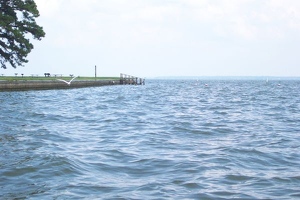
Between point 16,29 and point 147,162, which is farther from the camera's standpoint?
point 16,29

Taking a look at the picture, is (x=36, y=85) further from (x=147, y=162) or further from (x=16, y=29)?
(x=147, y=162)

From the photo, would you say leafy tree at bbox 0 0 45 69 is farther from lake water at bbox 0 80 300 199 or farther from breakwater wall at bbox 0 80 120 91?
lake water at bbox 0 80 300 199

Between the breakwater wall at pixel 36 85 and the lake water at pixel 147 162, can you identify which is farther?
the breakwater wall at pixel 36 85

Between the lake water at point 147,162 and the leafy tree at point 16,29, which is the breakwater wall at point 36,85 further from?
the lake water at point 147,162

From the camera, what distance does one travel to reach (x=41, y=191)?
21.2ft

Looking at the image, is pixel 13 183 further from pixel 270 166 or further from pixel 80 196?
pixel 270 166

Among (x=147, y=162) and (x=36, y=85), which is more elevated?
(x=36, y=85)

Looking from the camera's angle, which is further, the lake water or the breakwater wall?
the breakwater wall

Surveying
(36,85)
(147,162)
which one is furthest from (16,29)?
(147,162)

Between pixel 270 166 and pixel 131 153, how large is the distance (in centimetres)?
337

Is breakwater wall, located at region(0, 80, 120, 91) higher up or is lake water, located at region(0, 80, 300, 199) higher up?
breakwater wall, located at region(0, 80, 120, 91)

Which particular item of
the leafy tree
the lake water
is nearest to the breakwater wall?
the leafy tree

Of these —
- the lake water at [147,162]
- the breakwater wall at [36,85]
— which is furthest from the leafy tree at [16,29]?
the lake water at [147,162]

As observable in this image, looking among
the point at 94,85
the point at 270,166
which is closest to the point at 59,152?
the point at 270,166
